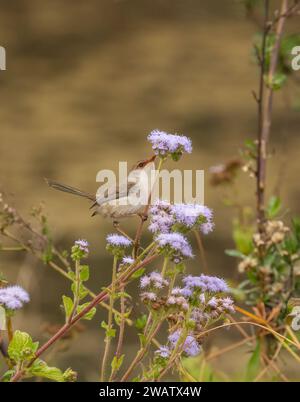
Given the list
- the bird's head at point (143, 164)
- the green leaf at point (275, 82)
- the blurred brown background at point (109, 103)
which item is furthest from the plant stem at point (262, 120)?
the blurred brown background at point (109, 103)

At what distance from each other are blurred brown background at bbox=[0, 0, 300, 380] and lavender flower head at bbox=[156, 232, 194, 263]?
1.44 m

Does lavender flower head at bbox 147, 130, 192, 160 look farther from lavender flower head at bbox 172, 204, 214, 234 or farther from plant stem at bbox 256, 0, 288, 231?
plant stem at bbox 256, 0, 288, 231

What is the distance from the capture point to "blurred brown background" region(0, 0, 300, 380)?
289 cm

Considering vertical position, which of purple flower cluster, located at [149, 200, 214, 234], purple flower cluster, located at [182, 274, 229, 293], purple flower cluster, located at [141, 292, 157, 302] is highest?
purple flower cluster, located at [149, 200, 214, 234]

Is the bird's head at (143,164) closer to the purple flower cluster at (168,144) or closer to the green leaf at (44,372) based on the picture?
the purple flower cluster at (168,144)

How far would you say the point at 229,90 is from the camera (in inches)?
148

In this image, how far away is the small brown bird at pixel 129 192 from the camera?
1084mm

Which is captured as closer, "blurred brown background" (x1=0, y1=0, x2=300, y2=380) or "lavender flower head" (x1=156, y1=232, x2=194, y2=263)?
"lavender flower head" (x1=156, y1=232, x2=194, y2=263)

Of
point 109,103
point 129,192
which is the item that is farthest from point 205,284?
point 109,103

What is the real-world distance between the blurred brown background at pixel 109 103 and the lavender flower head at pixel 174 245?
4.74 ft

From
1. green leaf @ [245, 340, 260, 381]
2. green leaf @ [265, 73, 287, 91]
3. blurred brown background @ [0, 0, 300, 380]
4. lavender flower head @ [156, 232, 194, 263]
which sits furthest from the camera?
blurred brown background @ [0, 0, 300, 380]

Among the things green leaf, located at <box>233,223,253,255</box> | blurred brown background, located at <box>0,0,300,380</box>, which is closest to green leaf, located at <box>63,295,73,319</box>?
green leaf, located at <box>233,223,253,255</box>
